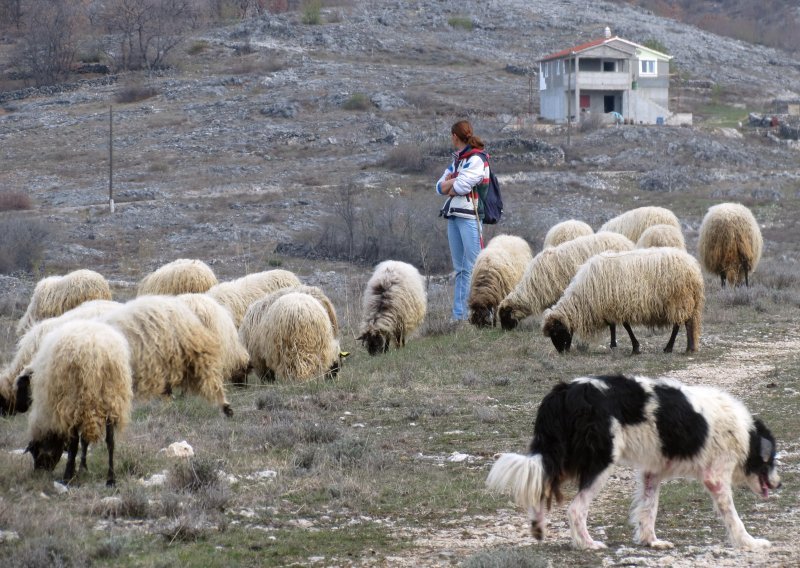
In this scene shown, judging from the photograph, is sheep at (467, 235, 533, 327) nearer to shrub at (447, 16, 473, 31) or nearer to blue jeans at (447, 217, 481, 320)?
blue jeans at (447, 217, 481, 320)

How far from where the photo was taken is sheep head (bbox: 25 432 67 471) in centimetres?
684

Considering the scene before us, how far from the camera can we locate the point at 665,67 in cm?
6294

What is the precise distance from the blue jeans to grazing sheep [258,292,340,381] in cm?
322

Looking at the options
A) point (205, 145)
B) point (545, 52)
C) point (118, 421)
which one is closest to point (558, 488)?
point (118, 421)

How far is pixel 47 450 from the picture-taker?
22.5ft

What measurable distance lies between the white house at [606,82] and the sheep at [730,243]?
40.9 m

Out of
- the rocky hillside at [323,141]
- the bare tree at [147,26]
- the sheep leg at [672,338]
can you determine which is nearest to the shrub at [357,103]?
the rocky hillside at [323,141]

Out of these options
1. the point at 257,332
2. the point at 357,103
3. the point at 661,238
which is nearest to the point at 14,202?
the point at 357,103

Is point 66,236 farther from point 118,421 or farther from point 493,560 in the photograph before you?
point 493,560

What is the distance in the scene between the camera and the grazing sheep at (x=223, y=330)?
31.6ft

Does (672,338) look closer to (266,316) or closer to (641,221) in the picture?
(266,316)

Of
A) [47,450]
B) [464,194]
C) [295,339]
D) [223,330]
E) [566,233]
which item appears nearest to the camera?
[47,450]

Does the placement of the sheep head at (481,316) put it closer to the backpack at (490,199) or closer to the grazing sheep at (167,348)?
the backpack at (490,199)

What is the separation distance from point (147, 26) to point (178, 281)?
205ft
